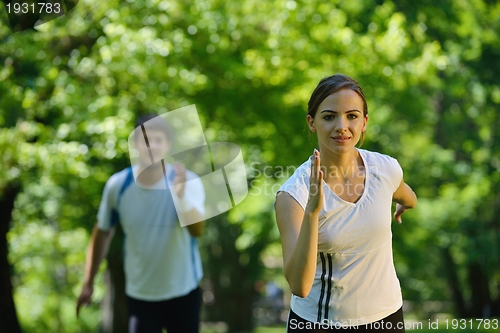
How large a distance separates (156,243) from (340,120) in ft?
6.31

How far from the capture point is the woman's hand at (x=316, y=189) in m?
2.12

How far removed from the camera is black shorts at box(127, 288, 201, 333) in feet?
13.1

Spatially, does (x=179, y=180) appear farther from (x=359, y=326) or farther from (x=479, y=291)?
(x=479, y=291)

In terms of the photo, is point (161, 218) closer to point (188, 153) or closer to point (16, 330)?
point (188, 153)

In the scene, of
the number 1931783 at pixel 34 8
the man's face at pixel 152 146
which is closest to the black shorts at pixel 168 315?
the man's face at pixel 152 146

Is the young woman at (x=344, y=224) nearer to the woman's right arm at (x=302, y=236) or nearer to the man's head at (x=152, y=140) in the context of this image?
the woman's right arm at (x=302, y=236)

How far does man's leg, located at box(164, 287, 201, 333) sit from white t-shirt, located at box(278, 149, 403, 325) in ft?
5.04

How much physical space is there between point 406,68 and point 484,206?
10.6m

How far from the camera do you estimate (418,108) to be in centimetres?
1452

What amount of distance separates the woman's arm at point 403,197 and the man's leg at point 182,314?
4.92ft

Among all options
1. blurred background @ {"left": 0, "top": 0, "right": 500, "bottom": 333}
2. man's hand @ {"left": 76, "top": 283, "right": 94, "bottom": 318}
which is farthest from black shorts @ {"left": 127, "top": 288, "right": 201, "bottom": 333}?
blurred background @ {"left": 0, "top": 0, "right": 500, "bottom": 333}

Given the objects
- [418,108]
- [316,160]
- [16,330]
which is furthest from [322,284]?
[418,108]

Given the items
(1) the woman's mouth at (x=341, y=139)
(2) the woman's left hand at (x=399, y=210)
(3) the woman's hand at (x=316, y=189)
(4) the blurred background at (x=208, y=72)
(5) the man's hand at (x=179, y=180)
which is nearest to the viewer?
(3) the woman's hand at (x=316, y=189)

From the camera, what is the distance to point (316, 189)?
2.13 meters
